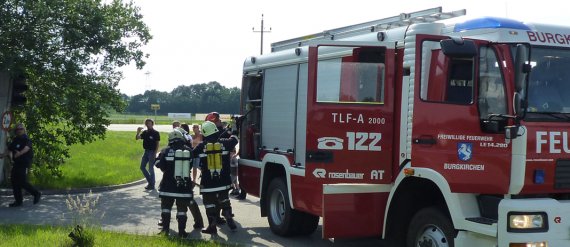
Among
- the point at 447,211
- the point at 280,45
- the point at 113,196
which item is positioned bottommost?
the point at 113,196

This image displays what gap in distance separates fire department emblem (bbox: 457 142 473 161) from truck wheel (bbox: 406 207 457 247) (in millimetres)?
716

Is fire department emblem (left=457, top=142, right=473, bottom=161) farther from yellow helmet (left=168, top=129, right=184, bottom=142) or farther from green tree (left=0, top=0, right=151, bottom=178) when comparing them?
green tree (left=0, top=0, right=151, bottom=178)

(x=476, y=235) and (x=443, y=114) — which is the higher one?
(x=443, y=114)

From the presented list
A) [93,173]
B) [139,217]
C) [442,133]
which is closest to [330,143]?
[442,133]

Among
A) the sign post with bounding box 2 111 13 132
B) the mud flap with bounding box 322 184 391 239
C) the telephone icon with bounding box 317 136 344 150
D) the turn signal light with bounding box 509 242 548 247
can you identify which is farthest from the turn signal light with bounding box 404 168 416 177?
the sign post with bounding box 2 111 13 132

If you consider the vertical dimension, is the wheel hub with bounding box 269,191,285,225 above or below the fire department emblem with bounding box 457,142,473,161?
below

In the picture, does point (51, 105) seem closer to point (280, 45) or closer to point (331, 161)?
A: point (280, 45)

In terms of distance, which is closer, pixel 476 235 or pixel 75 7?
pixel 476 235

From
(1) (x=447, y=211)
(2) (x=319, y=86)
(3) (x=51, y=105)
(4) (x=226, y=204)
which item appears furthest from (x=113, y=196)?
(1) (x=447, y=211)

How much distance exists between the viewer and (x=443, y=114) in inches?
248

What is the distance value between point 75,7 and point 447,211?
34.6 feet

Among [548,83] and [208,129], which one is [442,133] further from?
[208,129]

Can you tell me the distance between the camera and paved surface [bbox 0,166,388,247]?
31.3 feet

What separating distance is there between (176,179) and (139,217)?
2624 mm
